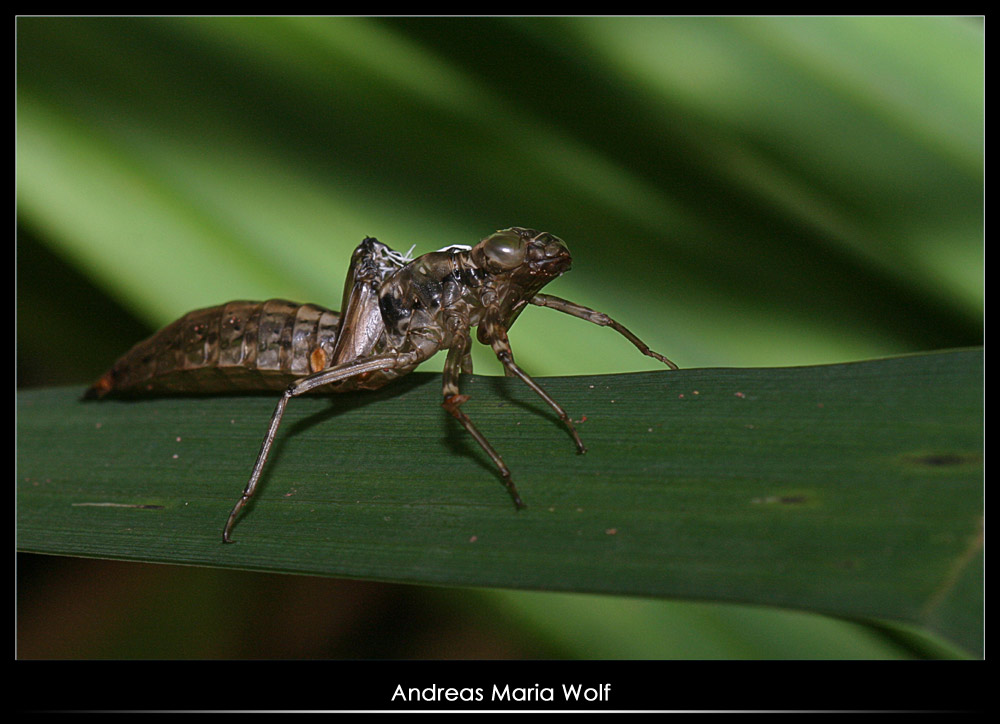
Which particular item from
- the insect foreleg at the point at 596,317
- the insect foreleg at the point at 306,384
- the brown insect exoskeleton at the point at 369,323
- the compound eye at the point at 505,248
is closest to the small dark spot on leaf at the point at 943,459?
the insect foreleg at the point at 596,317

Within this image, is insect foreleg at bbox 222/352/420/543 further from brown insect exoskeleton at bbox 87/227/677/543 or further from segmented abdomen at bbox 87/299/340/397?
segmented abdomen at bbox 87/299/340/397

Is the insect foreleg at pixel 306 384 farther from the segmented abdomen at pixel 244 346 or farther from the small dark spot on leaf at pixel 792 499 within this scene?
the small dark spot on leaf at pixel 792 499

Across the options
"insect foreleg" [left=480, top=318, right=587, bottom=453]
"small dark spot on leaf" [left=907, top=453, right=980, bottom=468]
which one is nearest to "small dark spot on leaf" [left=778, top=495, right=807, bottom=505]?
"small dark spot on leaf" [left=907, top=453, right=980, bottom=468]

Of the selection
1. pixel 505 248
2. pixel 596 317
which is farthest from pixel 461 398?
pixel 505 248

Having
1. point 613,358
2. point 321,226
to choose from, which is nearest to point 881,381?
point 613,358

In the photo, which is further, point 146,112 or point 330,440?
point 146,112

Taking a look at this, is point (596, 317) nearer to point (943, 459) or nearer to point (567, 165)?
point (567, 165)

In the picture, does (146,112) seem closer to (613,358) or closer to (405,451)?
(405,451)
